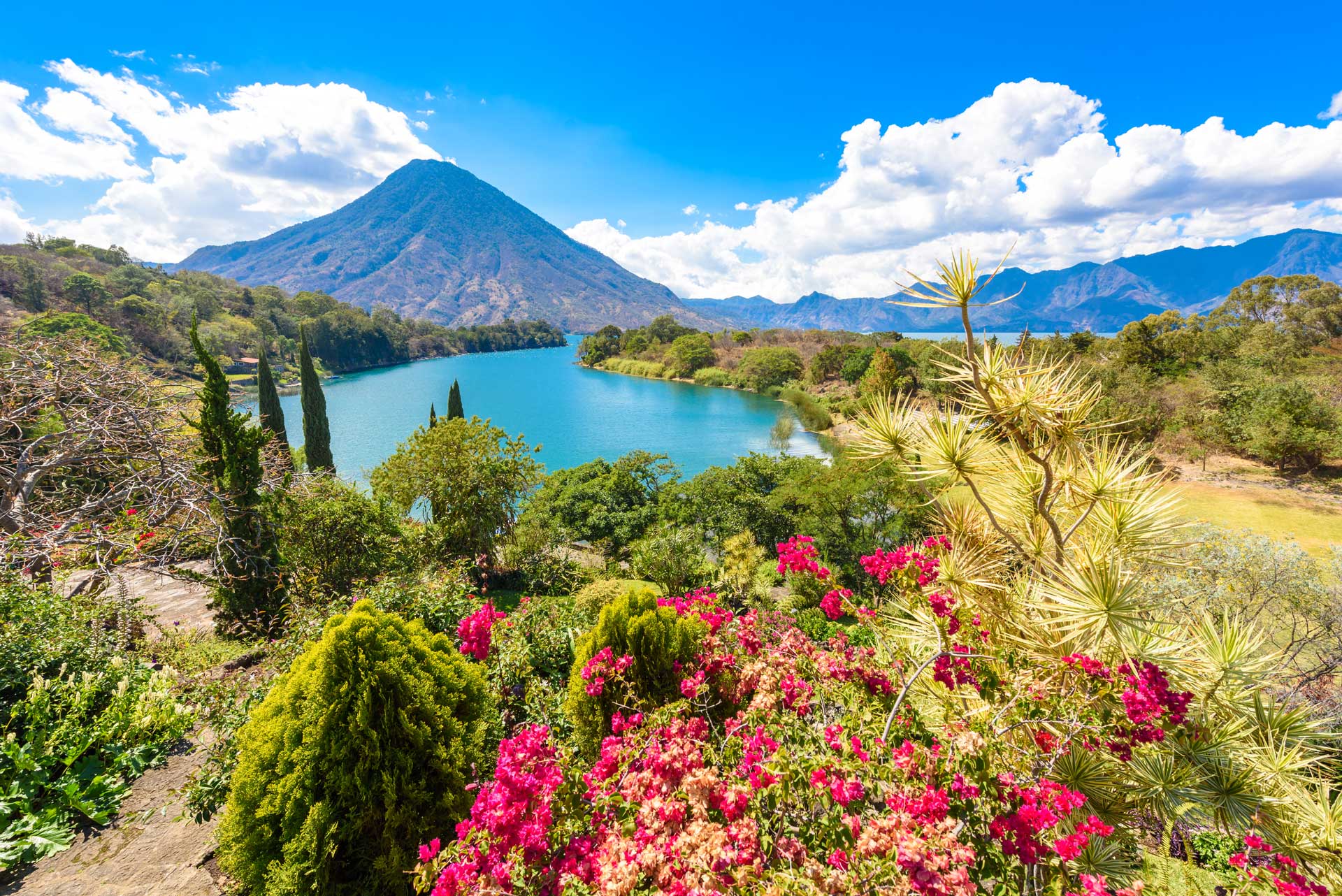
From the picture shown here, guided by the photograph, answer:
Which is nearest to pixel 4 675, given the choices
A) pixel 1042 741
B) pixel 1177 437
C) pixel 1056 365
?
pixel 1042 741

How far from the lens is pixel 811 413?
3869cm

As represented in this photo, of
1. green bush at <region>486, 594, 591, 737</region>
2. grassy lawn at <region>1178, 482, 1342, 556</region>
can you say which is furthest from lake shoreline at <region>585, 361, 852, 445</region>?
green bush at <region>486, 594, 591, 737</region>

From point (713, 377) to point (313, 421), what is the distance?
43133 millimetres

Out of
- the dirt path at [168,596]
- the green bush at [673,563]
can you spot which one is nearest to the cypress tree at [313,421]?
the dirt path at [168,596]

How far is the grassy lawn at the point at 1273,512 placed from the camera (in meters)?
15.9

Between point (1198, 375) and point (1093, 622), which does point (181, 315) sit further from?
point (1198, 375)

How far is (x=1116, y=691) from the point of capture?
8.52 feet

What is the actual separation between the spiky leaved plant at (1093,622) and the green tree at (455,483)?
31.4 ft

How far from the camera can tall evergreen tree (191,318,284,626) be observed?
6879 millimetres

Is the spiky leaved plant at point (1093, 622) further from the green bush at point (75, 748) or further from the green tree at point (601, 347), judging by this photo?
the green tree at point (601, 347)

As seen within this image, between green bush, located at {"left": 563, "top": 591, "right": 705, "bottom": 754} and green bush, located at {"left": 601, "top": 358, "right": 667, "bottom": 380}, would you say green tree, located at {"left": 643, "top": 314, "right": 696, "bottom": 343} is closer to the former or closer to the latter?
green bush, located at {"left": 601, "top": 358, "right": 667, "bottom": 380}

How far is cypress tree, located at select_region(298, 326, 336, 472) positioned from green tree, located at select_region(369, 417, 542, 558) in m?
9.84

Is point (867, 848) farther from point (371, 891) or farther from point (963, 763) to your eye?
point (371, 891)

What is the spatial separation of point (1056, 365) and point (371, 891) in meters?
5.11
